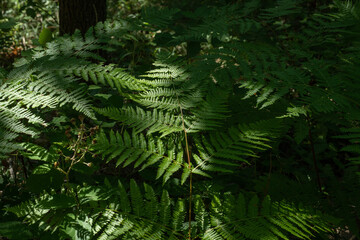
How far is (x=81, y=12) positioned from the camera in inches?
128

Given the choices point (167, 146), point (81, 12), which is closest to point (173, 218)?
point (167, 146)

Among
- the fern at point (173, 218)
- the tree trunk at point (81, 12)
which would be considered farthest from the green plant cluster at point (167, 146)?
the tree trunk at point (81, 12)

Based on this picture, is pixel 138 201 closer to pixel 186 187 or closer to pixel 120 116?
pixel 120 116

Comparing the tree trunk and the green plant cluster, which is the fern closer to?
the green plant cluster

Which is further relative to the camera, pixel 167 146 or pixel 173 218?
pixel 167 146

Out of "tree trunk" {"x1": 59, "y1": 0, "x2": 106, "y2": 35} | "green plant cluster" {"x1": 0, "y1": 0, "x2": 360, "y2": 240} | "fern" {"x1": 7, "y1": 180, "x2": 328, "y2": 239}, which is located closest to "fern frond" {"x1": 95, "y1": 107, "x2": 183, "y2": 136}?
"green plant cluster" {"x1": 0, "y1": 0, "x2": 360, "y2": 240}

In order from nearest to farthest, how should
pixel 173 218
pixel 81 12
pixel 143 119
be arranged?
pixel 173 218 < pixel 143 119 < pixel 81 12

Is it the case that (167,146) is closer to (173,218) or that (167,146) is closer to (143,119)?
(143,119)

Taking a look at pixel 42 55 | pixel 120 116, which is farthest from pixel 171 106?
pixel 42 55

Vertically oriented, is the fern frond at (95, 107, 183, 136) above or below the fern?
above

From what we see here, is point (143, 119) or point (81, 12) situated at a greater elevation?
point (81, 12)

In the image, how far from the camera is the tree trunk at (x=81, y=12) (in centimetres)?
322

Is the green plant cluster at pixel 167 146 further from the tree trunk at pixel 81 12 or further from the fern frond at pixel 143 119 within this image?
the tree trunk at pixel 81 12

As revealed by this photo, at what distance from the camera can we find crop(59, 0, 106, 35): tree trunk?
3.22 metres
